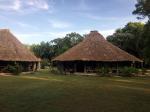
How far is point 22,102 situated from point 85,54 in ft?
72.7

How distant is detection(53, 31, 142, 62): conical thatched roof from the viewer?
3228 cm

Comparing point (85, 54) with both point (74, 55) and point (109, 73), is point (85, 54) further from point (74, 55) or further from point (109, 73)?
point (109, 73)

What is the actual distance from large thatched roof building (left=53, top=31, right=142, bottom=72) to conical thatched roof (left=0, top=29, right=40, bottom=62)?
3966mm

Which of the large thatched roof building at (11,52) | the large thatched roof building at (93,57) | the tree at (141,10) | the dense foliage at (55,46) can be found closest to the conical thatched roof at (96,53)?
the large thatched roof building at (93,57)

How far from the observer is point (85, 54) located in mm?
33062

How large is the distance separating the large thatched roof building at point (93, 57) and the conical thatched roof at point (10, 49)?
3966 mm

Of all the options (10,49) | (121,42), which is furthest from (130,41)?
(10,49)

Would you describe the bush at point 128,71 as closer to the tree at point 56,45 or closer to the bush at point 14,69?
the bush at point 14,69

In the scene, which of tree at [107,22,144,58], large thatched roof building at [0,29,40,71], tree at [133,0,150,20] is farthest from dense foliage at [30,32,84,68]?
tree at [133,0,150,20]

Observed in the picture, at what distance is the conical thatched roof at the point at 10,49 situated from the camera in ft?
105

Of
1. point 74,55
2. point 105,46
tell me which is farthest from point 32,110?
point 105,46

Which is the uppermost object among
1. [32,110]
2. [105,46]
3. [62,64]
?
[105,46]

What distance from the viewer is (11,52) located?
33156 mm

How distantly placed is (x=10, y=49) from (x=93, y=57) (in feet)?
32.9
